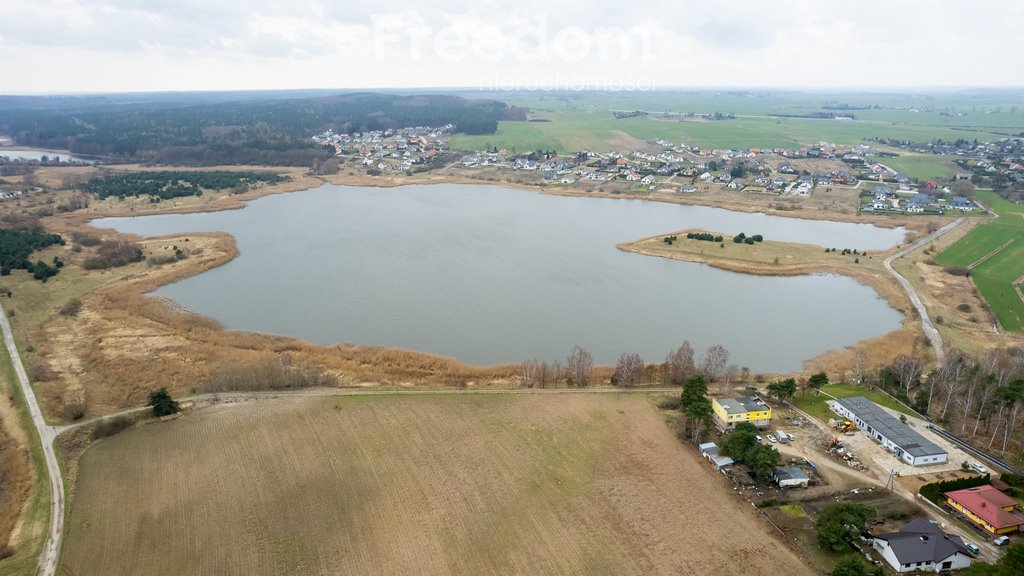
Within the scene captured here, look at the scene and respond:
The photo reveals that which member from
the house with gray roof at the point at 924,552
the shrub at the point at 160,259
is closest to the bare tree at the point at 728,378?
the house with gray roof at the point at 924,552

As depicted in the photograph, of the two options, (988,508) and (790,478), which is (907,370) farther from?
(790,478)

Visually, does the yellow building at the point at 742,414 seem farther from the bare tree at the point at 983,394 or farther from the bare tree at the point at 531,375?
the bare tree at the point at 531,375

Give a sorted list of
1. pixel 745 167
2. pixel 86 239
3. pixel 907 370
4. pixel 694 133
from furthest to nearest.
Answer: pixel 694 133
pixel 745 167
pixel 86 239
pixel 907 370

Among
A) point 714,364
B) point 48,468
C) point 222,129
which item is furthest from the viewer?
point 222,129

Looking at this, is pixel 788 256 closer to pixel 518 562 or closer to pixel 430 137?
pixel 518 562

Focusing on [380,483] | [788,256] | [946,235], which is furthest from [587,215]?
[380,483]

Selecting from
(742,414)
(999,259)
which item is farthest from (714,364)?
(999,259)
